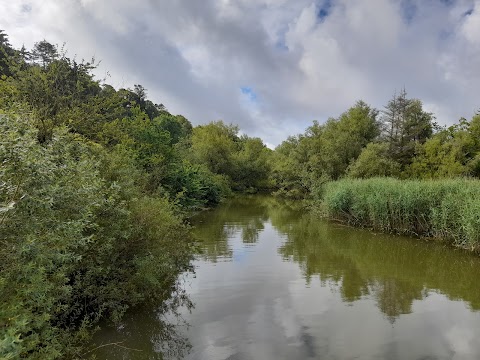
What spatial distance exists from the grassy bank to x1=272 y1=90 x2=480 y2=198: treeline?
8808mm

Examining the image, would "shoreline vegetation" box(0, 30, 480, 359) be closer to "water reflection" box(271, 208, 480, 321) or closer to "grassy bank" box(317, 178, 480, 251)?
"grassy bank" box(317, 178, 480, 251)

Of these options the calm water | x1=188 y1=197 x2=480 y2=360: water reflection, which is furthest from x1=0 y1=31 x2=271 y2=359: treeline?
x1=188 y1=197 x2=480 y2=360: water reflection

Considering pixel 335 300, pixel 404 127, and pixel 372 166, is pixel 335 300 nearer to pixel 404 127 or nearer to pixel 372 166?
pixel 372 166

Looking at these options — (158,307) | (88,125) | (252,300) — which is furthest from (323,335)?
(88,125)

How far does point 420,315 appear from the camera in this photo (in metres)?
7.91

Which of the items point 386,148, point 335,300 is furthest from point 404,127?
point 335,300

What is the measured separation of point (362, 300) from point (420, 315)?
1340 mm

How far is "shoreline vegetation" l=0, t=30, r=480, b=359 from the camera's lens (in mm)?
3570

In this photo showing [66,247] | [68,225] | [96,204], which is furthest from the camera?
[96,204]

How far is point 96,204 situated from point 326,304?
6.07m

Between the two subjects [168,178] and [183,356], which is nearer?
[183,356]

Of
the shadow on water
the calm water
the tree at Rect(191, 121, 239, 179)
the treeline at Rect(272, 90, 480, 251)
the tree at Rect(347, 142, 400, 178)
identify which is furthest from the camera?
the tree at Rect(191, 121, 239, 179)

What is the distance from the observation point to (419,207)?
15711 millimetres

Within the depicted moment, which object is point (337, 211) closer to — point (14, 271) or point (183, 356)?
point (183, 356)
